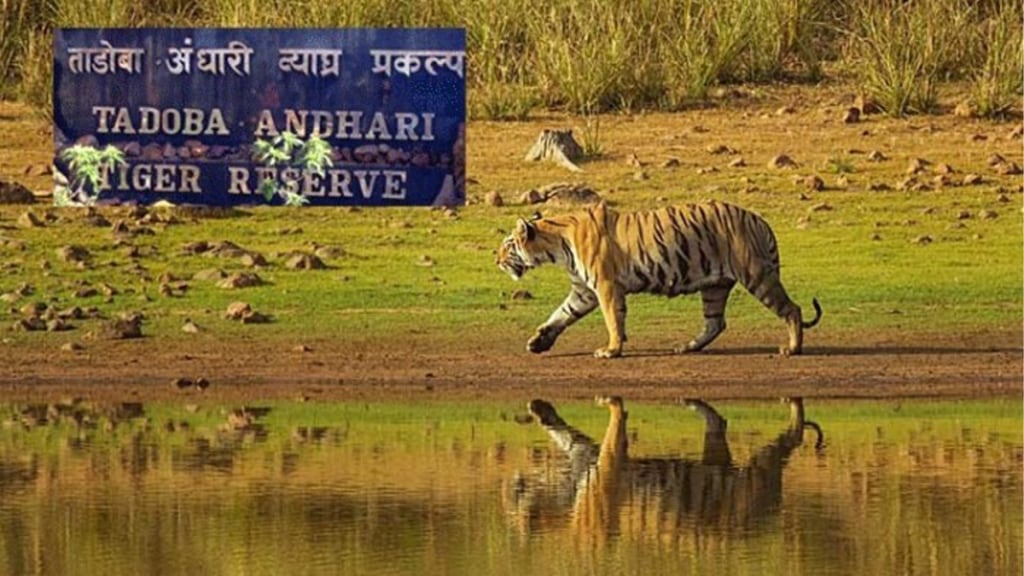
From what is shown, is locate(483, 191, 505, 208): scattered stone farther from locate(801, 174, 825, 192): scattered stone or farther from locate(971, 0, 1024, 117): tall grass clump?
locate(971, 0, 1024, 117): tall grass clump

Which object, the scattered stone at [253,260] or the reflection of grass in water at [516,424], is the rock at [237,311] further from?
the reflection of grass in water at [516,424]

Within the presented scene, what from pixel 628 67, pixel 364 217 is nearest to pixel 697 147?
pixel 628 67

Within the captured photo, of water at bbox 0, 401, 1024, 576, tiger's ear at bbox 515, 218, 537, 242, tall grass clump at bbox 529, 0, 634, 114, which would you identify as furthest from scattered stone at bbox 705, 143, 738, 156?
water at bbox 0, 401, 1024, 576

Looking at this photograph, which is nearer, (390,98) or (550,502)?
(550,502)

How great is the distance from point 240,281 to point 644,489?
6.89 metres

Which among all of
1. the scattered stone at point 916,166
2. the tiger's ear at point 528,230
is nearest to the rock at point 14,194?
the tiger's ear at point 528,230

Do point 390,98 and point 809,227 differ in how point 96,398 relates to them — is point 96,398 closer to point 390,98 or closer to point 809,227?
point 390,98

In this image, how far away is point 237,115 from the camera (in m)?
20.6

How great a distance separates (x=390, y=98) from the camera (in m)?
20.3

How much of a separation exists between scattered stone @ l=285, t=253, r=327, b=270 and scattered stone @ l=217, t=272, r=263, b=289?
27 cm

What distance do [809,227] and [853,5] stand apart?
3.42 metres

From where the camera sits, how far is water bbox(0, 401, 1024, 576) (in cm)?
1195

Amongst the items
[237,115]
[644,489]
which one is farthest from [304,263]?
[644,489]

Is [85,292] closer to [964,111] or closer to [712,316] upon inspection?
[712,316]
